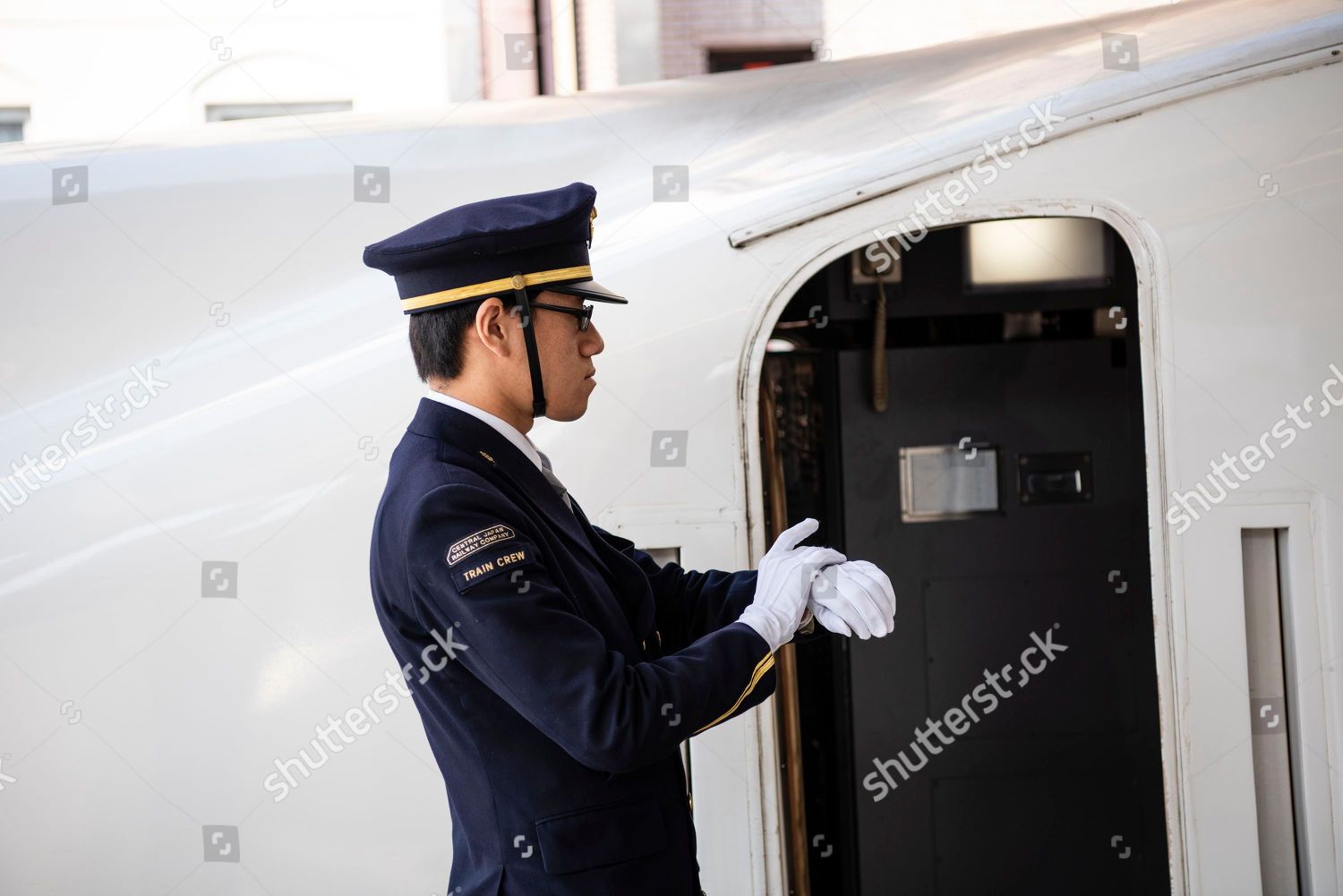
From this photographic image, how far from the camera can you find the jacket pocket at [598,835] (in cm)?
156

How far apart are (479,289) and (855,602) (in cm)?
68

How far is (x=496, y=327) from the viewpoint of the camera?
1668 millimetres

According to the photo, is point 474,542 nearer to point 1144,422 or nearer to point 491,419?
point 491,419

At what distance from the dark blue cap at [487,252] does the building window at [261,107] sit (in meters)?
8.19

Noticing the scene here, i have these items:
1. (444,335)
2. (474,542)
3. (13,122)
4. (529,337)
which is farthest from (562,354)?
(13,122)

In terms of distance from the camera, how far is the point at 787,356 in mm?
3740

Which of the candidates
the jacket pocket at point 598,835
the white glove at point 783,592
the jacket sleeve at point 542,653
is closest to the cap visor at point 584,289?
the jacket sleeve at point 542,653

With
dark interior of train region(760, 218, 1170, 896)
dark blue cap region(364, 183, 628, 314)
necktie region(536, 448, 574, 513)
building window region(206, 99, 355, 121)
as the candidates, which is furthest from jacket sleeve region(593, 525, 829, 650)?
building window region(206, 99, 355, 121)

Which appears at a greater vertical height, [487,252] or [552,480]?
[487,252]

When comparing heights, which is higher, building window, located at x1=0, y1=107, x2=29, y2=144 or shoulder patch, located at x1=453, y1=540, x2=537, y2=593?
building window, located at x1=0, y1=107, x2=29, y2=144

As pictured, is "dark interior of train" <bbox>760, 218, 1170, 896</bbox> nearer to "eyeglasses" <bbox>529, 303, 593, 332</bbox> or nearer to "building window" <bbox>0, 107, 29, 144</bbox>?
"eyeglasses" <bbox>529, 303, 593, 332</bbox>

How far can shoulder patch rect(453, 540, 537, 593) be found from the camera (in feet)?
4.80

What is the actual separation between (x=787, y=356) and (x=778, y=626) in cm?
216

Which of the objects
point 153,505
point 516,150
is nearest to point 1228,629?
point 516,150
